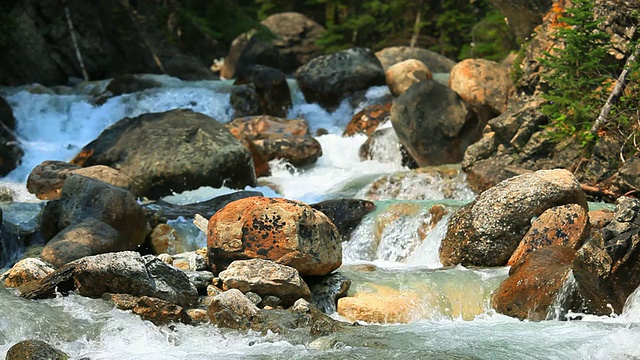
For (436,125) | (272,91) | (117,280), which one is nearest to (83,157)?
(272,91)

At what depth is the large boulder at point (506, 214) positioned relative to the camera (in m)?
8.62

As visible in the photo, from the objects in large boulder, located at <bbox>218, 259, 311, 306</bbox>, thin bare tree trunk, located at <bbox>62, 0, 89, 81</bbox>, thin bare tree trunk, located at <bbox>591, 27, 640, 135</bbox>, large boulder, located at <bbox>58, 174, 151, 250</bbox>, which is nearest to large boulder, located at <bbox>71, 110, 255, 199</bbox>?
large boulder, located at <bbox>58, 174, 151, 250</bbox>

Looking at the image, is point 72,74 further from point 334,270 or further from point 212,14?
point 334,270

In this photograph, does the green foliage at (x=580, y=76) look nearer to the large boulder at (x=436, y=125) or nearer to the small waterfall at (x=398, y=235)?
the small waterfall at (x=398, y=235)

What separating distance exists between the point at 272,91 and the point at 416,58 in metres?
4.63

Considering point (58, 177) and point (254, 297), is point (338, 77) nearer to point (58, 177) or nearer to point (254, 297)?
point (58, 177)

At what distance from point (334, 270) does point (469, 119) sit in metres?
6.63

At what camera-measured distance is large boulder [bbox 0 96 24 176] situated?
1423 centimetres

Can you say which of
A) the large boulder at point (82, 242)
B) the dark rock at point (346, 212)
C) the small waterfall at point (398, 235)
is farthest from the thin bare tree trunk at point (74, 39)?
the small waterfall at point (398, 235)

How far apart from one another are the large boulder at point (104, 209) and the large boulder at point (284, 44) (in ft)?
44.4

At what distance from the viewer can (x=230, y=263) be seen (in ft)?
25.3

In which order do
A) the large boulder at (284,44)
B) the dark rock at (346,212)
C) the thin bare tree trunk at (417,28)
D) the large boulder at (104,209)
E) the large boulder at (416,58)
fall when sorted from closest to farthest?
the large boulder at (104,209) → the dark rock at (346,212) → the large boulder at (416,58) → the large boulder at (284,44) → the thin bare tree trunk at (417,28)

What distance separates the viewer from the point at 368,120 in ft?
55.1

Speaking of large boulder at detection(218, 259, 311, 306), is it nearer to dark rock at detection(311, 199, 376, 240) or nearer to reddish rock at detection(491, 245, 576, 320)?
reddish rock at detection(491, 245, 576, 320)
